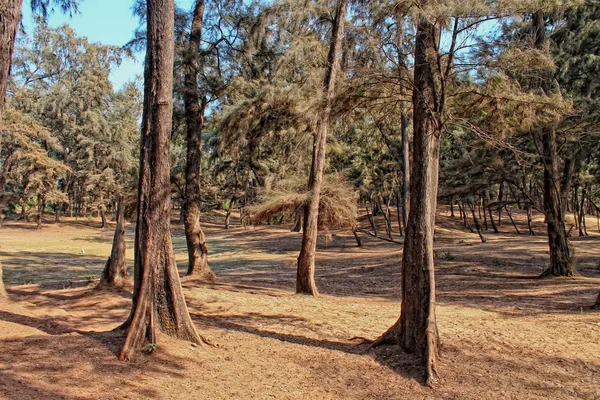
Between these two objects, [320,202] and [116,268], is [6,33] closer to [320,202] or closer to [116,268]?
[116,268]

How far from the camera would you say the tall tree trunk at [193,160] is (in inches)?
467

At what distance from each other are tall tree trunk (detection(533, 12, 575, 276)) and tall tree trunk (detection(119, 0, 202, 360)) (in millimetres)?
11388

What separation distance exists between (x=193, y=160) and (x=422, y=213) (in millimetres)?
7830

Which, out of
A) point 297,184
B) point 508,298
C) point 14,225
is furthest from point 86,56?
point 508,298

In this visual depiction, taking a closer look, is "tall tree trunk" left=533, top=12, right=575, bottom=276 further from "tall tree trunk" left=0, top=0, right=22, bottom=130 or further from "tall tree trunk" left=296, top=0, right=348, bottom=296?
"tall tree trunk" left=0, top=0, right=22, bottom=130

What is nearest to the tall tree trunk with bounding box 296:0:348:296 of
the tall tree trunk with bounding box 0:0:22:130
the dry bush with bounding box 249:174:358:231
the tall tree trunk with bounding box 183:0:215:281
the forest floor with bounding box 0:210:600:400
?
the dry bush with bounding box 249:174:358:231

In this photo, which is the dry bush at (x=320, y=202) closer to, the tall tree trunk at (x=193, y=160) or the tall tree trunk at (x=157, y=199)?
the tall tree trunk at (x=193, y=160)

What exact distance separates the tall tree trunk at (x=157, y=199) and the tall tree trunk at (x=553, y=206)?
1139 centimetres

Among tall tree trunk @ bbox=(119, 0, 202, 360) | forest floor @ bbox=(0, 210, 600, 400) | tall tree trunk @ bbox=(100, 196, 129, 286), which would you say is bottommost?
forest floor @ bbox=(0, 210, 600, 400)

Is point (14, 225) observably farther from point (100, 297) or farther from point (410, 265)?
point (410, 265)

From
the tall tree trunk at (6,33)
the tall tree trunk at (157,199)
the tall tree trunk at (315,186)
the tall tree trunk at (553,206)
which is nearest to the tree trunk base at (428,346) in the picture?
the tall tree trunk at (157,199)

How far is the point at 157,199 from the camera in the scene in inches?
220

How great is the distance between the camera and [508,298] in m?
10.4

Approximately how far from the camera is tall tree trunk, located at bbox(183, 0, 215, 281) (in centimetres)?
1186
